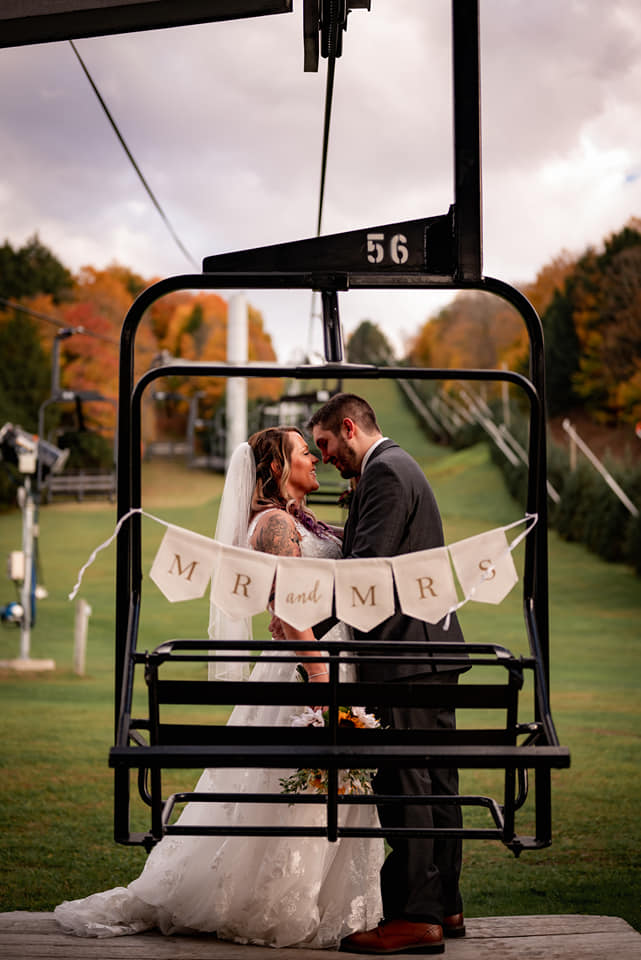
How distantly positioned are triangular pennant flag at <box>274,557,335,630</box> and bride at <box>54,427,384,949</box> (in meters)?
0.88

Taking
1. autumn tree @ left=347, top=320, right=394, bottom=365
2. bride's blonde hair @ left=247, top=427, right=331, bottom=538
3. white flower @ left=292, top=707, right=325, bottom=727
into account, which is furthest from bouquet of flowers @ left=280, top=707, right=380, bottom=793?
autumn tree @ left=347, top=320, right=394, bottom=365

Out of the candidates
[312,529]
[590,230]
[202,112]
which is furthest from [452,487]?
[312,529]

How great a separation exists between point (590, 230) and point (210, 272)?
47851 mm

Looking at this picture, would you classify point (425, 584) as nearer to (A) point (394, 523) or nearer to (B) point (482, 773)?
(A) point (394, 523)

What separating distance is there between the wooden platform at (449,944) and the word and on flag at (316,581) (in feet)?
3.53

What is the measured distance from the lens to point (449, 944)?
303cm

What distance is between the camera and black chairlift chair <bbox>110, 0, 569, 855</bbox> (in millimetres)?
2064

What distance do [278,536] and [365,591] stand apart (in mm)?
1184

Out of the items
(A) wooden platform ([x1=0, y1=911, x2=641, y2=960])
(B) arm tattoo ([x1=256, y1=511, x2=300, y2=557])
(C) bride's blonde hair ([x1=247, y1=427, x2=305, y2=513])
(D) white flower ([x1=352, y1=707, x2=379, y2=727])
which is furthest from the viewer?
(C) bride's blonde hair ([x1=247, y1=427, x2=305, y2=513])

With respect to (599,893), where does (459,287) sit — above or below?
above

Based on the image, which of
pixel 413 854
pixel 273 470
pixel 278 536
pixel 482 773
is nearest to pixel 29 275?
pixel 482 773

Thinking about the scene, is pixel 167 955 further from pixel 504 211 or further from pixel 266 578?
pixel 504 211

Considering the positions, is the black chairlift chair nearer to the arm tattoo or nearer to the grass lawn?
the arm tattoo

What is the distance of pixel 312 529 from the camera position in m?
3.66
